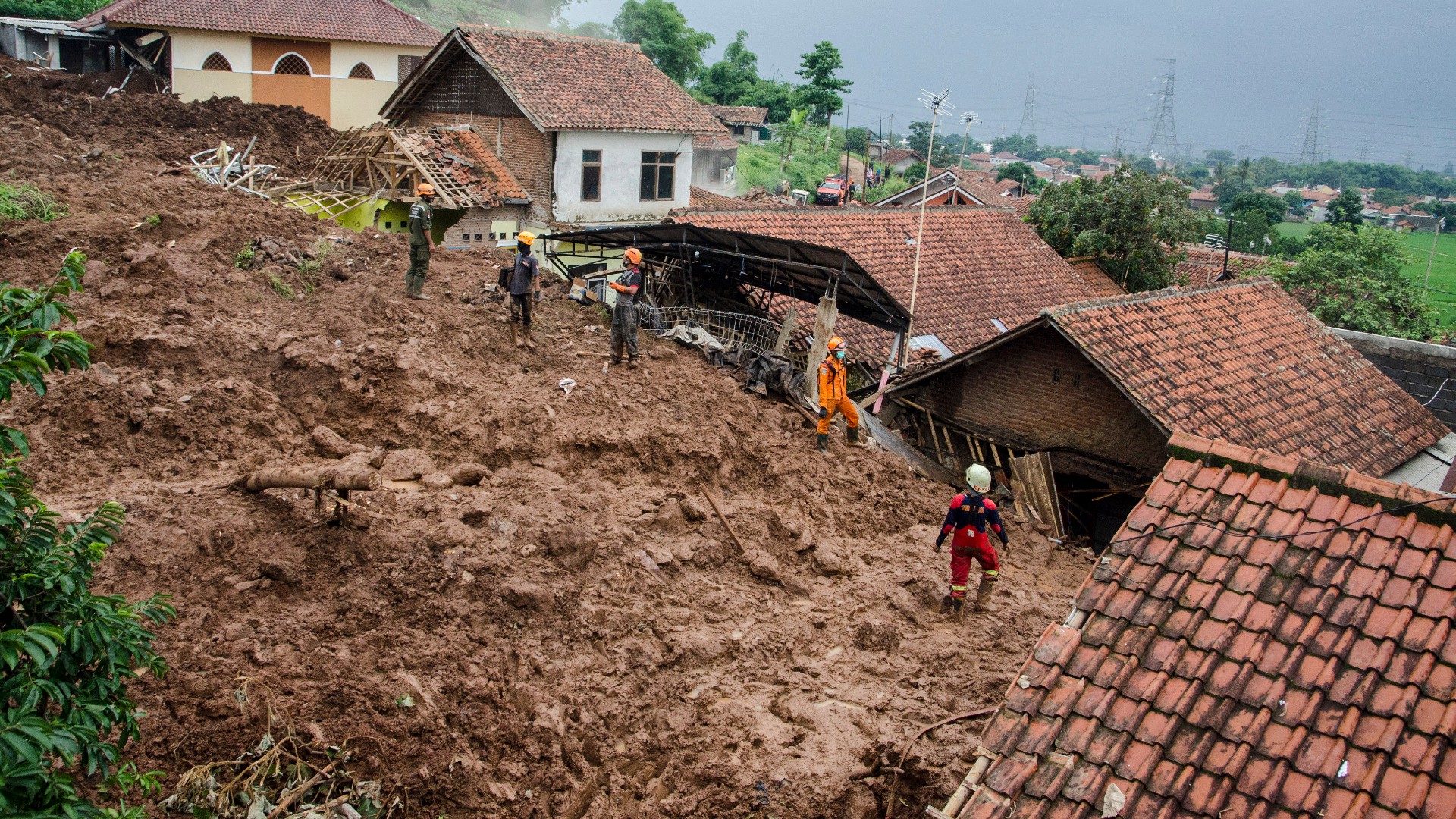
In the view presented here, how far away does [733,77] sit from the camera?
6538 centimetres

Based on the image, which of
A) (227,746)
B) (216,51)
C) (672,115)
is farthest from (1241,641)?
(216,51)

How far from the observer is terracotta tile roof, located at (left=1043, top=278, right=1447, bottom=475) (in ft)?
40.5

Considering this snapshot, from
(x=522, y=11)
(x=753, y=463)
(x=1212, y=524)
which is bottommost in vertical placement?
(x=753, y=463)

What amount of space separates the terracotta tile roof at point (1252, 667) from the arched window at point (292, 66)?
31.3 m

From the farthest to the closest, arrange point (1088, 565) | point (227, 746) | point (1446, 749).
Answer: point (1088, 565), point (227, 746), point (1446, 749)

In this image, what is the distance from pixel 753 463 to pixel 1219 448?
21.7ft

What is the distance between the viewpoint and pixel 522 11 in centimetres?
7856

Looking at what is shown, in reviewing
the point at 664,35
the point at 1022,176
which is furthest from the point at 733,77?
the point at 1022,176

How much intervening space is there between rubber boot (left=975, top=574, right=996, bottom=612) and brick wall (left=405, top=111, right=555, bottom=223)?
18.4 meters

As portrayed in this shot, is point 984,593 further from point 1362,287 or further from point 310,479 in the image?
point 1362,287

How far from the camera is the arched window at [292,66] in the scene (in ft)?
101

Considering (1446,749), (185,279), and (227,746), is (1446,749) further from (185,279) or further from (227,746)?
(185,279)

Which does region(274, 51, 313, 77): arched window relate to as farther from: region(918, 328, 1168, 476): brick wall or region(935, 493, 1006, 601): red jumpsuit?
region(935, 493, 1006, 601): red jumpsuit

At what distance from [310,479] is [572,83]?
2010 centimetres
